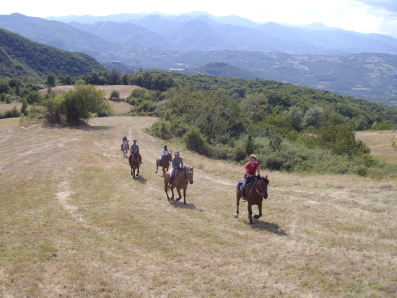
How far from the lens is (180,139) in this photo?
148ft

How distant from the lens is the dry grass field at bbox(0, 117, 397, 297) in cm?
743

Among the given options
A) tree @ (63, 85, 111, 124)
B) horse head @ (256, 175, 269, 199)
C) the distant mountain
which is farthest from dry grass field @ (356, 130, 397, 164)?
the distant mountain

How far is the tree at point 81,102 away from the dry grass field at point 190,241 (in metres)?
30.7

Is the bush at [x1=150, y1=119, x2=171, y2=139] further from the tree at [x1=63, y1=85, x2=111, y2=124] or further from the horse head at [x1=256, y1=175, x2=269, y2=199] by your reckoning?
the horse head at [x1=256, y1=175, x2=269, y2=199]

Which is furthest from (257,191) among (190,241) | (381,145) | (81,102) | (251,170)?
(381,145)

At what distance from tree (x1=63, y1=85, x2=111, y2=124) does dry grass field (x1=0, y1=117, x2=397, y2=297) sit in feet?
101

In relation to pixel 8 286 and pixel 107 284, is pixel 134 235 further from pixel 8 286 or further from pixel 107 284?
pixel 8 286

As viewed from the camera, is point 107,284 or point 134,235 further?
point 134,235

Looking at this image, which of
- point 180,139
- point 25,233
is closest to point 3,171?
point 25,233

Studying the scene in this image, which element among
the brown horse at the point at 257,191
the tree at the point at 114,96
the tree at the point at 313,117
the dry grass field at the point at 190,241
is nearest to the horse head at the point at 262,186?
the brown horse at the point at 257,191

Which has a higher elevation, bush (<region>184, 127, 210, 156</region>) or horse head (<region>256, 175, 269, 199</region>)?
horse head (<region>256, 175, 269, 199</region>)

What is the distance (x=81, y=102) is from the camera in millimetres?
48469

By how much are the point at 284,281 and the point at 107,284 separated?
15.1 ft

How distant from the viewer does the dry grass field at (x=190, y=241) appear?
743cm
